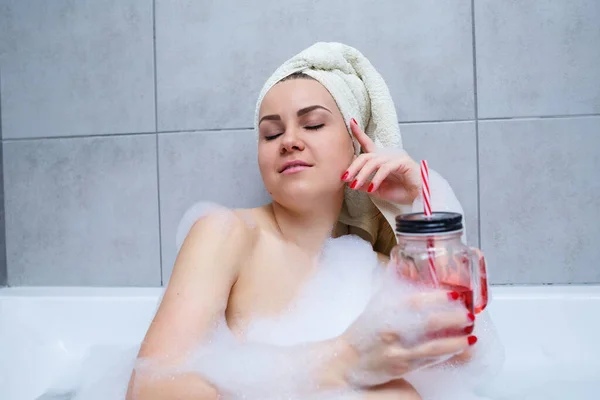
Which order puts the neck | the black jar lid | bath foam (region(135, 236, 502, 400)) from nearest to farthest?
the black jar lid → bath foam (region(135, 236, 502, 400)) → the neck

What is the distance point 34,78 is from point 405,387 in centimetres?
133

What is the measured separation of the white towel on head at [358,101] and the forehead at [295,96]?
0.06 feet

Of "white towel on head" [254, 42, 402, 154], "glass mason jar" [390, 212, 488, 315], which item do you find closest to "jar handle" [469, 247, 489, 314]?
"glass mason jar" [390, 212, 488, 315]

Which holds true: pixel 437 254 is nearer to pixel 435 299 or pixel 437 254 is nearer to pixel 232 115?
pixel 435 299

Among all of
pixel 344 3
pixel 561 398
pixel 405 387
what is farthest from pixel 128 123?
pixel 561 398

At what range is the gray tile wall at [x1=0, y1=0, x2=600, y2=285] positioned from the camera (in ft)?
4.09

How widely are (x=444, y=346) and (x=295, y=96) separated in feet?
1.87

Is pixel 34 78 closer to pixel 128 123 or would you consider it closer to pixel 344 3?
pixel 128 123

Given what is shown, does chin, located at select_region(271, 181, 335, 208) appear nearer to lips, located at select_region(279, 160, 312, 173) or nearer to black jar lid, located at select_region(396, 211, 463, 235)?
lips, located at select_region(279, 160, 312, 173)

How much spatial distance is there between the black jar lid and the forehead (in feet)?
1.44

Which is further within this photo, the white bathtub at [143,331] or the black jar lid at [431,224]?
the white bathtub at [143,331]

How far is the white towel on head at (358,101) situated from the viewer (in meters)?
1.01

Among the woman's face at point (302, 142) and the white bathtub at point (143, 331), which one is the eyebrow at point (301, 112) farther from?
the white bathtub at point (143, 331)

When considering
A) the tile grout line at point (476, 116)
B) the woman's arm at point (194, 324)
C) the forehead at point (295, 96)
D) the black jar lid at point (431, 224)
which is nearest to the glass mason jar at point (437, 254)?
the black jar lid at point (431, 224)
